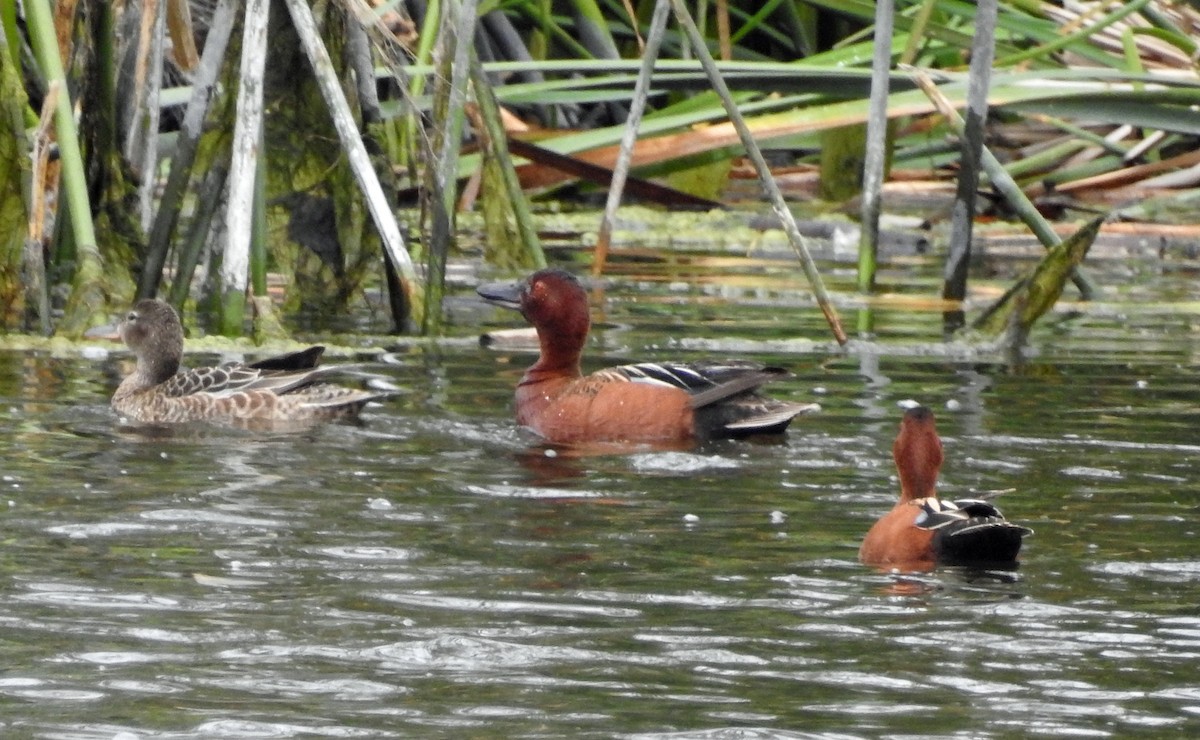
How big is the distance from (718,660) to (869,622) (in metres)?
0.56

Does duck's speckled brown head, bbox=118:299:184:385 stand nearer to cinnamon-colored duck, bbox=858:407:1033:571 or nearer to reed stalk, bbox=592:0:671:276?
reed stalk, bbox=592:0:671:276

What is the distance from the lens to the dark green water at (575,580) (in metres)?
4.70

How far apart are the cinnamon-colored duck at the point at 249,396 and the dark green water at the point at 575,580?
0.21m

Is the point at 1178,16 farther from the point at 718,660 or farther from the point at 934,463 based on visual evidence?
the point at 718,660

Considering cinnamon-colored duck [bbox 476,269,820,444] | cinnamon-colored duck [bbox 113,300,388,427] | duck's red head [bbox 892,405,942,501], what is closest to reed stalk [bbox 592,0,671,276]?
cinnamon-colored duck [bbox 476,269,820,444]

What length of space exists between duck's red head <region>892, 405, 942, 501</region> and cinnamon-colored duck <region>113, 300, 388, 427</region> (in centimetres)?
307

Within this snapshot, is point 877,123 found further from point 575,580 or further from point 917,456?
point 575,580

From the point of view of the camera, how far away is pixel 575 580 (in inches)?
236

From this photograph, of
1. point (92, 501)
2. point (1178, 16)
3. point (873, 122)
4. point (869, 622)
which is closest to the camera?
point (869, 622)

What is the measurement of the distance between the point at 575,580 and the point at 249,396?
3484 mm

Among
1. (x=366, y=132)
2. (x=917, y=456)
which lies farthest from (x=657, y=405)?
(x=366, y=132)

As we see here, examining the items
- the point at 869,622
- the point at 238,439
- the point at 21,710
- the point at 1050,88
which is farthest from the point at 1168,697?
the point at 1050,88

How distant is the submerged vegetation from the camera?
10.1 meters

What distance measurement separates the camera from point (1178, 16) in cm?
1692
